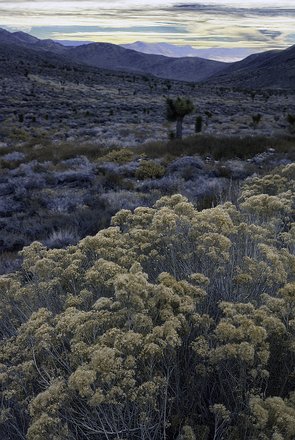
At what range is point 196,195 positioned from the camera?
10734mm

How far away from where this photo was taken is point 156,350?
104 inches

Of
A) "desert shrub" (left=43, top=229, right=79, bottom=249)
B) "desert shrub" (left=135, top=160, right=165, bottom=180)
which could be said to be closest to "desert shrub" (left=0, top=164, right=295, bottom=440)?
"desert shrub" (left=43, top=229, right=79, bottom=249)

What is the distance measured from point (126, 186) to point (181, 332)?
382 inches

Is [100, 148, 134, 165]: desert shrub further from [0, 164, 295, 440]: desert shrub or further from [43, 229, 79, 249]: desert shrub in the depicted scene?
[0, 164, 295, 440]: desert shrub

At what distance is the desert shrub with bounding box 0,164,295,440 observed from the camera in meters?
2.57

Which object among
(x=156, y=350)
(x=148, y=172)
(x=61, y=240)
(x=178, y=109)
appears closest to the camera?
(x=156, y=350)

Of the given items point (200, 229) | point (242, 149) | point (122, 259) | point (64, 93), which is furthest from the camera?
point (64, 93)

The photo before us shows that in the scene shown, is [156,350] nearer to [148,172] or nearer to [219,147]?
[148,172]

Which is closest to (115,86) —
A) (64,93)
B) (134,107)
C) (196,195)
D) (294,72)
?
(64,93)

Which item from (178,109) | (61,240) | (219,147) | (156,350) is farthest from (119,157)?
(156,350)

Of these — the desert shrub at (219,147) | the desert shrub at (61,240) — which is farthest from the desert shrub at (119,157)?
the desert shrub at (61,240)

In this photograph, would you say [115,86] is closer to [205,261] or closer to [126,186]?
[126,186]

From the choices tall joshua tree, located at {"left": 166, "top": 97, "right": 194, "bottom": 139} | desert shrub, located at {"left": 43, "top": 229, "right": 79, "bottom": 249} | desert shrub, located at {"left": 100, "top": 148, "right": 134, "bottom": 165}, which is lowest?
desert shrub, located at {"left": 100, "top": 148, "right": 134, "bottom": 165}

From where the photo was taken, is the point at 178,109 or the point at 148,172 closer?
the point at 148,172
